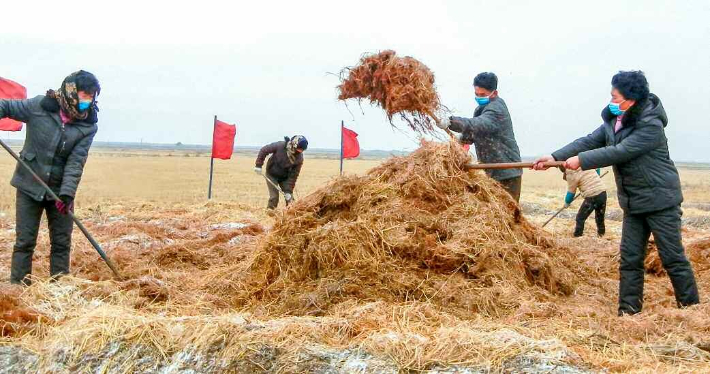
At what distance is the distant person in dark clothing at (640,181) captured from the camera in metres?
5.46

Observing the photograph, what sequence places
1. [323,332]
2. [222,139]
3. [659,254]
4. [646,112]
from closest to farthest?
[323,332] → [646,112] → [659,254] → [222,139]

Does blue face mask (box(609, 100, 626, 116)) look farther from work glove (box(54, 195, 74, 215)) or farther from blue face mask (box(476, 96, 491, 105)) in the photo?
work glove (box(54, 195, 74, 215))

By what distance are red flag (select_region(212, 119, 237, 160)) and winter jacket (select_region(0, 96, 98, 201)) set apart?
11437 mm

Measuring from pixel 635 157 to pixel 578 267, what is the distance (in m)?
1.72

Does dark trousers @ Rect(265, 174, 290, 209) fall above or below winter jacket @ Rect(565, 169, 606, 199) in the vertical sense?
below

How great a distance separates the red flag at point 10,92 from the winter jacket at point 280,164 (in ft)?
14.4

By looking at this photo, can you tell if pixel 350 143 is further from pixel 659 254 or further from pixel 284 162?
pixel 659 254

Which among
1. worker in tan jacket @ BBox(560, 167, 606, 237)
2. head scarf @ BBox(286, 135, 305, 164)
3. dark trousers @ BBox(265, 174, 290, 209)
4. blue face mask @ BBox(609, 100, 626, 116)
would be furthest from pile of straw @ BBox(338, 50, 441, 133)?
dark trousers @ BBox(265, 174, 290, 209)

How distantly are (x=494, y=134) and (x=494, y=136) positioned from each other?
2 centimetres

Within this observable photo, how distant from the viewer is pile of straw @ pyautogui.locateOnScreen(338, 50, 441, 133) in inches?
287

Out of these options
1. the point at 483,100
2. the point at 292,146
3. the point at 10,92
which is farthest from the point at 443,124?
the point at 10,92

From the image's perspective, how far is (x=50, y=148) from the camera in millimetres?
6219

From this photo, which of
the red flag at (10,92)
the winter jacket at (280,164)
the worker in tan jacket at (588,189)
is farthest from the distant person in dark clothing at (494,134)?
the red flag at (10,92)

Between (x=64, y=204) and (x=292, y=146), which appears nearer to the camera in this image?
(x=64, y=204)
